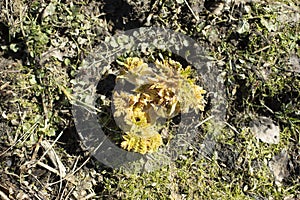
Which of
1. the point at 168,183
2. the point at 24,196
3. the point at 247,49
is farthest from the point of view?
the point at 247,49

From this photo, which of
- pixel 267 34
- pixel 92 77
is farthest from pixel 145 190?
pixel 267 34

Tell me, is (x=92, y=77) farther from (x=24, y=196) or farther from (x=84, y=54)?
(x=24, y=196)

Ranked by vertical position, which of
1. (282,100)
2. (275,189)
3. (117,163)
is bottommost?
(275,189)

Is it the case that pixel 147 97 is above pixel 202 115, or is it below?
above

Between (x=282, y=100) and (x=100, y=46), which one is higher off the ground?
(x=100, y=46)

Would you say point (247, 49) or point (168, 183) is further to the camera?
point (247, 49)

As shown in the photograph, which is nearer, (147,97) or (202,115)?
(147,97)

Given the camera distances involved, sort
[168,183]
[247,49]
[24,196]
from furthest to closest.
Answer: [247,49], [168,183], [24,196]
